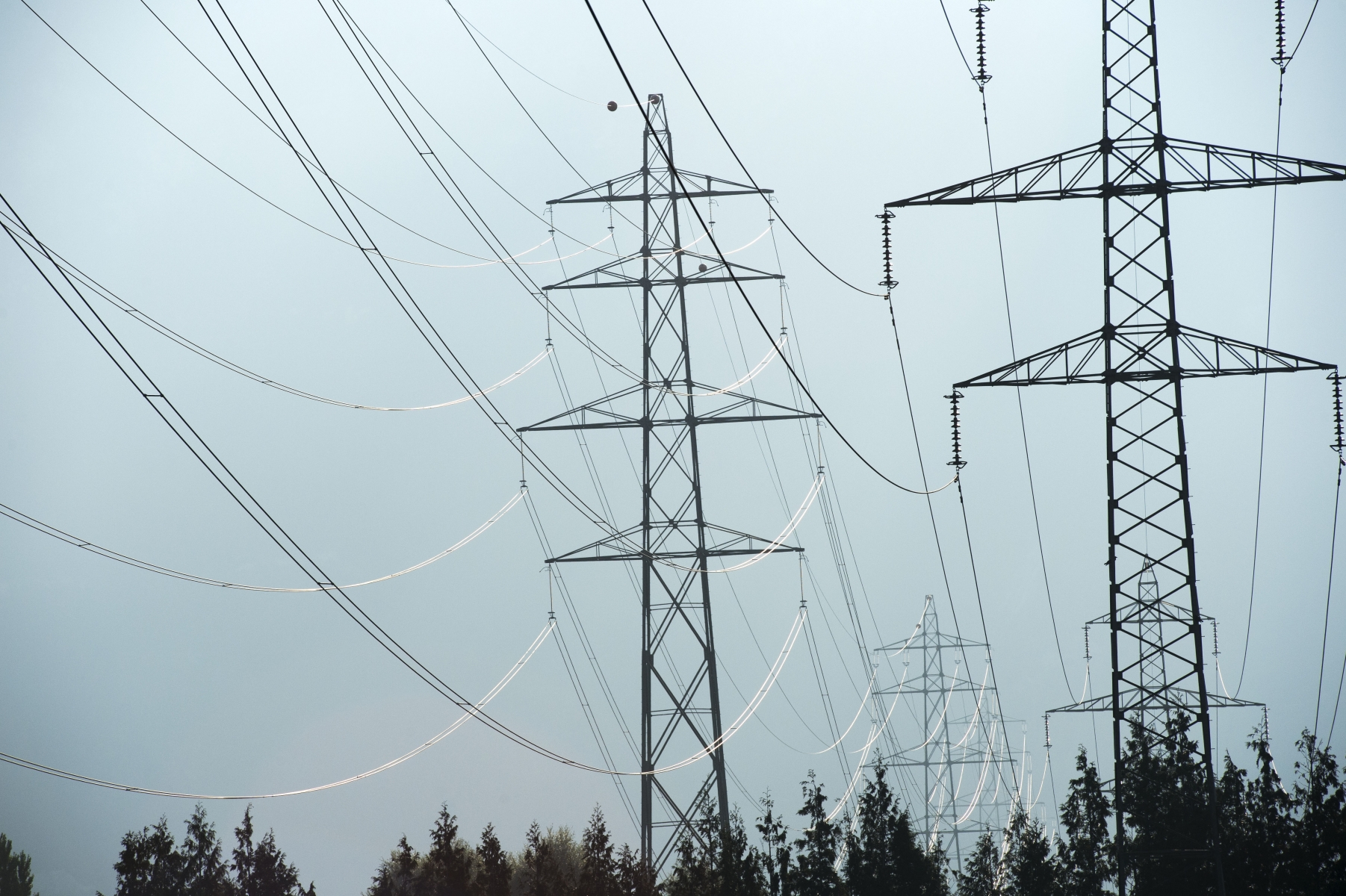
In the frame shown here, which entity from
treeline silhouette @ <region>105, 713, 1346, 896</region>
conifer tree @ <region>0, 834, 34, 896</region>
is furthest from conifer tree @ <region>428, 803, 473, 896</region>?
conifer tree @ <region>0, 834, 34, 896</region>

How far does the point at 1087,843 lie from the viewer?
1258 inches

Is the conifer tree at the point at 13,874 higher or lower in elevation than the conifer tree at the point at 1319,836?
higher

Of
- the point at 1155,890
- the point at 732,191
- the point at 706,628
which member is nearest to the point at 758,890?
the point at 706,628

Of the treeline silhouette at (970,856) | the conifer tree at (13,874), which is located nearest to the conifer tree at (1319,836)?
the treeline silhouette at (970,856)

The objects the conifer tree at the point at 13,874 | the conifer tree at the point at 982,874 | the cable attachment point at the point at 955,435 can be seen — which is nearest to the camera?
the cable attachment point at the point at 955,435

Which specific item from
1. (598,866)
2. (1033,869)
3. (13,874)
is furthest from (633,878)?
(13,874)

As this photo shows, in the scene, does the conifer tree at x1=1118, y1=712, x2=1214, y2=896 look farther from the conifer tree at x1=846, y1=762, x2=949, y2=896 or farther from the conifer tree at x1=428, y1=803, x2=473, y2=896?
the conifer tree at x1=428, y1=803, x2=473, y2=896

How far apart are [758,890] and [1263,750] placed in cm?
1531

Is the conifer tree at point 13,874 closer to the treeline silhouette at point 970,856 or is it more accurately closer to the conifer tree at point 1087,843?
the treeline silhouette at point 970,856

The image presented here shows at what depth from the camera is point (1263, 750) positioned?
34.5 metres

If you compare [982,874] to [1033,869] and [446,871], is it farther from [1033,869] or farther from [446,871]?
[446,871]

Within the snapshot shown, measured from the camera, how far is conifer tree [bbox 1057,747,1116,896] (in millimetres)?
31484

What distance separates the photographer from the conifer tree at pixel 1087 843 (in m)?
31.5

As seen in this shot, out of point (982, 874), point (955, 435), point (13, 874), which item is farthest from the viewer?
point (13, 874)
